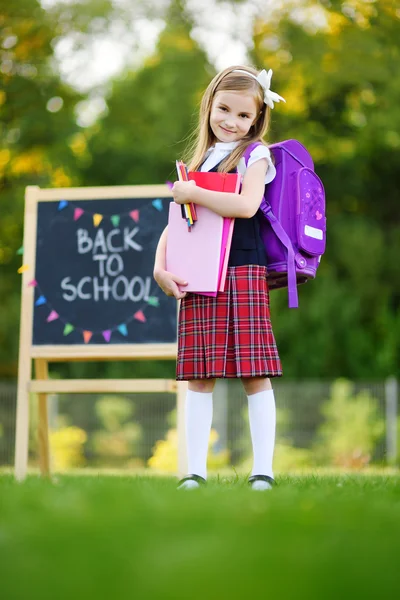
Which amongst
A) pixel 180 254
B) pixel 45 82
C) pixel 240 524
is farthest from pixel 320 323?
pixel 240 524

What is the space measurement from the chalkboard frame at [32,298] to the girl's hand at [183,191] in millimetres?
1554

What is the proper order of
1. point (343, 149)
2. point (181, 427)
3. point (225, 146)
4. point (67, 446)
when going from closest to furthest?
point (225, 146) < point (181, 427) < point (67, 446) < point (343, 149)

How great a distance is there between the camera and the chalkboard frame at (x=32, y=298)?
4953 mm

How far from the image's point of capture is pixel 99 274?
519 centimetres

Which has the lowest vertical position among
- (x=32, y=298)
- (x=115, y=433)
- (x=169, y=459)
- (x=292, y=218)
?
(x=115, y=433)

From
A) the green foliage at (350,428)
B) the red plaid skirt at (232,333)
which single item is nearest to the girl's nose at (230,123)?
the red plaid skirt at (232,333)

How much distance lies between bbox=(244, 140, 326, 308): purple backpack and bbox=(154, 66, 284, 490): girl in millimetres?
45

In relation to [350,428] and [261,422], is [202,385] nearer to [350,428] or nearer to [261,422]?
[261,422]

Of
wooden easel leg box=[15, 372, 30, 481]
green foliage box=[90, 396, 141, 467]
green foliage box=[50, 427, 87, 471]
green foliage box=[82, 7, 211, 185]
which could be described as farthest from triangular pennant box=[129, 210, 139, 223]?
green foliage box=[82, 7, 211, 185]

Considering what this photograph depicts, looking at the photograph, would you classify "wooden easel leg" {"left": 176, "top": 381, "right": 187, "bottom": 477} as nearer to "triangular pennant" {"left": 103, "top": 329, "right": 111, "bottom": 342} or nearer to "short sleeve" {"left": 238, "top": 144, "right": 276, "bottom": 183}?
"triangular pennant" {"left": 103, "top": 329, "right": 111, "bottom": 342}

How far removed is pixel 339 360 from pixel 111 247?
1025cm

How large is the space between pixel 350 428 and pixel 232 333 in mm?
8778

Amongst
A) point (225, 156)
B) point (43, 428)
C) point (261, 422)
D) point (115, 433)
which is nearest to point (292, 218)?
point (225, 156)

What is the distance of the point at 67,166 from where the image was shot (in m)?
15.7
